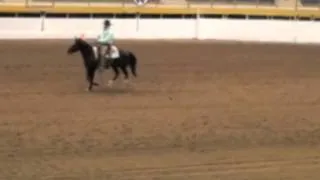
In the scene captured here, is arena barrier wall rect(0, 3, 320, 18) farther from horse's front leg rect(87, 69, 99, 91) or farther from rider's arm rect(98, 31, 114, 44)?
rider's arm rect(98, 31, 114, 44)

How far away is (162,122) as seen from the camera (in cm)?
1628

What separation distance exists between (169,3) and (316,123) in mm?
32598

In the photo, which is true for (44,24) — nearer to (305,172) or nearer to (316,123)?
(316,123)

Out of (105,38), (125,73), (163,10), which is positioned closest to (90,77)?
(105,38)

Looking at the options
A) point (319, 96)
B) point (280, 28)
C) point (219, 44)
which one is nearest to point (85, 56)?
point (319, 96)


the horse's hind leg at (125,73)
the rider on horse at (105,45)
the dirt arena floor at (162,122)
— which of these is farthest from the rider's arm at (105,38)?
the dirt arena floor at (162,122)

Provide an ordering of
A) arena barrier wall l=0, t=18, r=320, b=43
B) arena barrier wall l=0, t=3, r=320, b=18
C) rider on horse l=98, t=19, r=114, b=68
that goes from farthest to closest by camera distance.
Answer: arena barrier wall l=0, t=3, r=320, b=18 < arena barrier wall l=0, t=18, r=320, b=43 < rider on horse l=98, t=19, r=114, b=68

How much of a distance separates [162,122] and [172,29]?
2679cm

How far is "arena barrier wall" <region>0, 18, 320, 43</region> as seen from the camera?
39094mm

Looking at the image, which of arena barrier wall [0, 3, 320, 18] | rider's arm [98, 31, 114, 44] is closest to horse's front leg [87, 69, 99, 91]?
rider's arm [98, 31, 114, 44]

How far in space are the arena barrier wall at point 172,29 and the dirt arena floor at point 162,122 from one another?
9.15 metres

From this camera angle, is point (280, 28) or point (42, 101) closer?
point (42, 101)

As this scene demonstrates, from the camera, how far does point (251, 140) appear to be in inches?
570

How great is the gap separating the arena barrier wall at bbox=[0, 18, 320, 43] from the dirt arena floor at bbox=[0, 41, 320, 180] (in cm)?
915
